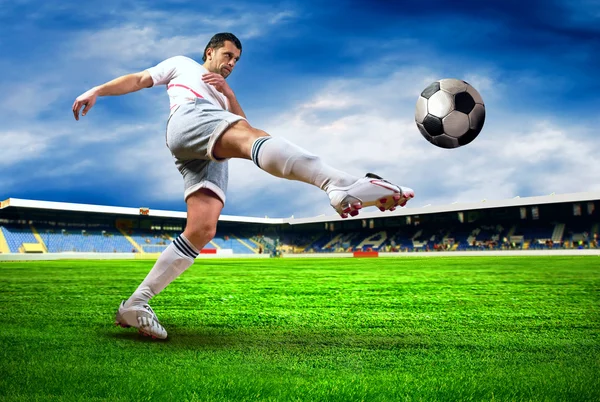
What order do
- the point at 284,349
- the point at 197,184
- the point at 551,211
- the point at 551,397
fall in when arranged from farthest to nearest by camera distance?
the point at 551,211 → the point at 197,184 → the point at 284,349 → the point at 551,397

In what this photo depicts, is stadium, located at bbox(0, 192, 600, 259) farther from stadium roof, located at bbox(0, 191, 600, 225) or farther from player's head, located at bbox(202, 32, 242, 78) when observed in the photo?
player's head, located at bbox(202, 32, 242, 78)

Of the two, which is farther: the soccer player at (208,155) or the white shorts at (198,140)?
the white shorts at (198,140)

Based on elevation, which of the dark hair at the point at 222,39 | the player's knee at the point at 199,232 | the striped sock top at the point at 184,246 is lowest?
the striped sock top at the point at 184,246

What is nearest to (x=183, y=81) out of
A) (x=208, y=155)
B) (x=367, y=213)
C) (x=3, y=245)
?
(x=208, y=155)

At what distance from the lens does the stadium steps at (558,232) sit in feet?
107

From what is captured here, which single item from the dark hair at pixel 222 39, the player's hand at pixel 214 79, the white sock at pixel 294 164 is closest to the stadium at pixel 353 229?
the dark hair at pixel 222 39

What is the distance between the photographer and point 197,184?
2.95m

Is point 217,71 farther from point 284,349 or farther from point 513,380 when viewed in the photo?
point 513,380

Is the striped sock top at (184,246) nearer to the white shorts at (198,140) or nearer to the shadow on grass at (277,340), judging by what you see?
the white shorts at (198,140)

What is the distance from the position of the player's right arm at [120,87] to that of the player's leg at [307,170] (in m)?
0.97

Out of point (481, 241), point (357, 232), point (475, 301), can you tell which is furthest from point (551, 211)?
point (475, 301)

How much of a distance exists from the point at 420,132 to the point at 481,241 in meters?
34.3

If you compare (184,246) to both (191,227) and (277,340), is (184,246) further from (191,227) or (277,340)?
(277,340)

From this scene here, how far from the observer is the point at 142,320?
282cm
